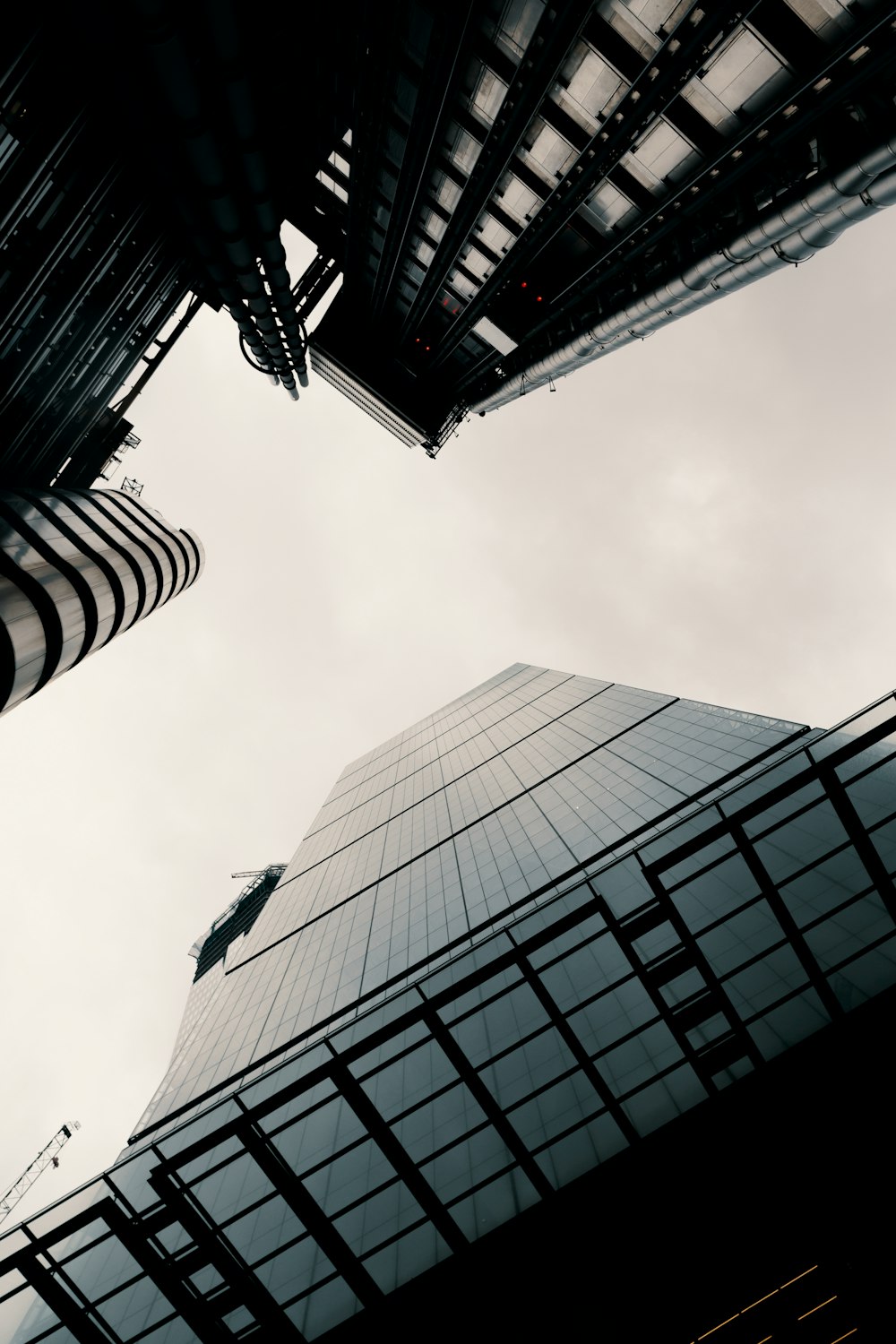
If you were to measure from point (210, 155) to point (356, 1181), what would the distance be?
25114 mm

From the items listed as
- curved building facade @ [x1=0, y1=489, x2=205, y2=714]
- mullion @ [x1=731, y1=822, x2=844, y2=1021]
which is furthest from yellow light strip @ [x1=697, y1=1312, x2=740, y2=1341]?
curved building facade @ [x1=0, y1=489, x2=205, y2=714]

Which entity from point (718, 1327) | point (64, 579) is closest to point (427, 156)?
point (64, 579)

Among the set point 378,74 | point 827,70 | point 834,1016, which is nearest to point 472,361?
point 378,74

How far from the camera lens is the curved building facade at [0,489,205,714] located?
14641 millimetres

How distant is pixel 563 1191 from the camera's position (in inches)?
420

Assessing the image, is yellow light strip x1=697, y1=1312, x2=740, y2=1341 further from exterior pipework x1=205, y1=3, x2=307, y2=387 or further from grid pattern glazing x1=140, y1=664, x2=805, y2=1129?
exterior pipework x1=205, y1=3, x2=307, y2=387

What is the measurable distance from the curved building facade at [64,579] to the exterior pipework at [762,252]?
2289cm

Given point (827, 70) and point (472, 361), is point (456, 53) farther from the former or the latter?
point (472, 361)

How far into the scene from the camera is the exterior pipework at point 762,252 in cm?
1459

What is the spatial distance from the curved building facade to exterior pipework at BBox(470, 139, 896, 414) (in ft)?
75.1

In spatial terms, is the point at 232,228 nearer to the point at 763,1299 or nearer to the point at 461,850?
the point at 461,850

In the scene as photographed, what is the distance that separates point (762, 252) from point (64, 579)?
2496 cm

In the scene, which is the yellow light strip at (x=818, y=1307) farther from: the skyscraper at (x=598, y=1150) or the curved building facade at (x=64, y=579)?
the curved building facade at (x=64, y=579)

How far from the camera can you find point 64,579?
17.2 m
